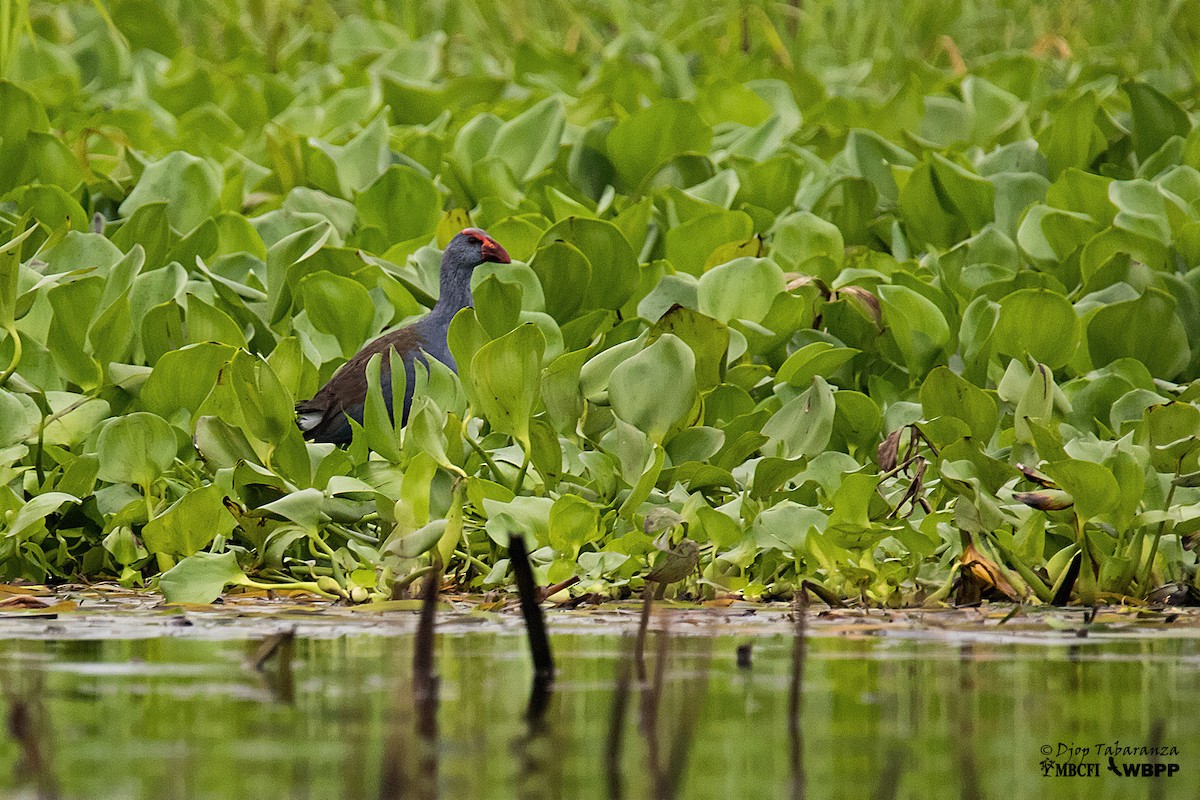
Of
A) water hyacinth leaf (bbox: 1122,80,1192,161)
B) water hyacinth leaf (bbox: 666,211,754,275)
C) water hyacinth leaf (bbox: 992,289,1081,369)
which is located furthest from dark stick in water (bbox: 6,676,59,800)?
water hyacinth leaf (bbox: 1122,80,1192,161)

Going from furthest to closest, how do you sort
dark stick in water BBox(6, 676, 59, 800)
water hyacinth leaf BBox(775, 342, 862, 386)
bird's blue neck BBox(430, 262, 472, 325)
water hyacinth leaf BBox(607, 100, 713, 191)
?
water hyacinth leaf BBox(607, 100, 713, 191)
bird's blue neck BBox(430, 262, 472, 325)
water hyacinth leaf BBox(775, 342, 862, 386)
dark stick in water BBox(6, 676, 59, 800)

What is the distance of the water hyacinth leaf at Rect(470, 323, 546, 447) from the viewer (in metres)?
3.85

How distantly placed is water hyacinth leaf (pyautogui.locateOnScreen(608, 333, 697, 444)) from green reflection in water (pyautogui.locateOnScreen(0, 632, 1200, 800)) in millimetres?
896

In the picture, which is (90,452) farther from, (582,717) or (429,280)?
(582,717)

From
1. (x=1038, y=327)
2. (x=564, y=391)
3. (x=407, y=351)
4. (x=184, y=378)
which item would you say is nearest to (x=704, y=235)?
(x=407, y=351)

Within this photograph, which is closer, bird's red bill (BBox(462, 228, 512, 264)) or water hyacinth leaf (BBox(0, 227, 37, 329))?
water hyacinth leaf (BBox(0, 227, 37, 329))

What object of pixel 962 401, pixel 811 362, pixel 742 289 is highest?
pixel 742 289

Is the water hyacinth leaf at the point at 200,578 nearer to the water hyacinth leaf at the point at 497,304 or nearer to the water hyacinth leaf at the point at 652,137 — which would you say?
the water hyacinth leaf at the point at 497,304

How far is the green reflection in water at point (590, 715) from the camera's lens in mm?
1973

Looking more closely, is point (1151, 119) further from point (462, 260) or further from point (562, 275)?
point (462, 260)

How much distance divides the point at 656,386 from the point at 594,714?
159 centimetres

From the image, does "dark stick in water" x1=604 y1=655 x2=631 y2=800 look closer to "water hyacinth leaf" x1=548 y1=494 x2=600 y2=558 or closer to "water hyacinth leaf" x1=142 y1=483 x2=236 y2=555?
"water hyacinth leaf" x1=548 y1=494 x2=600 y2=558

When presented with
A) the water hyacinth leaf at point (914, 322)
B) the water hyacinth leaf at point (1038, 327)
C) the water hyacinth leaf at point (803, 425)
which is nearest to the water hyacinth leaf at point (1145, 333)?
the water hyacinth leaf at point (1038, 327)

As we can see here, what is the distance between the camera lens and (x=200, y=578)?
3504mm
